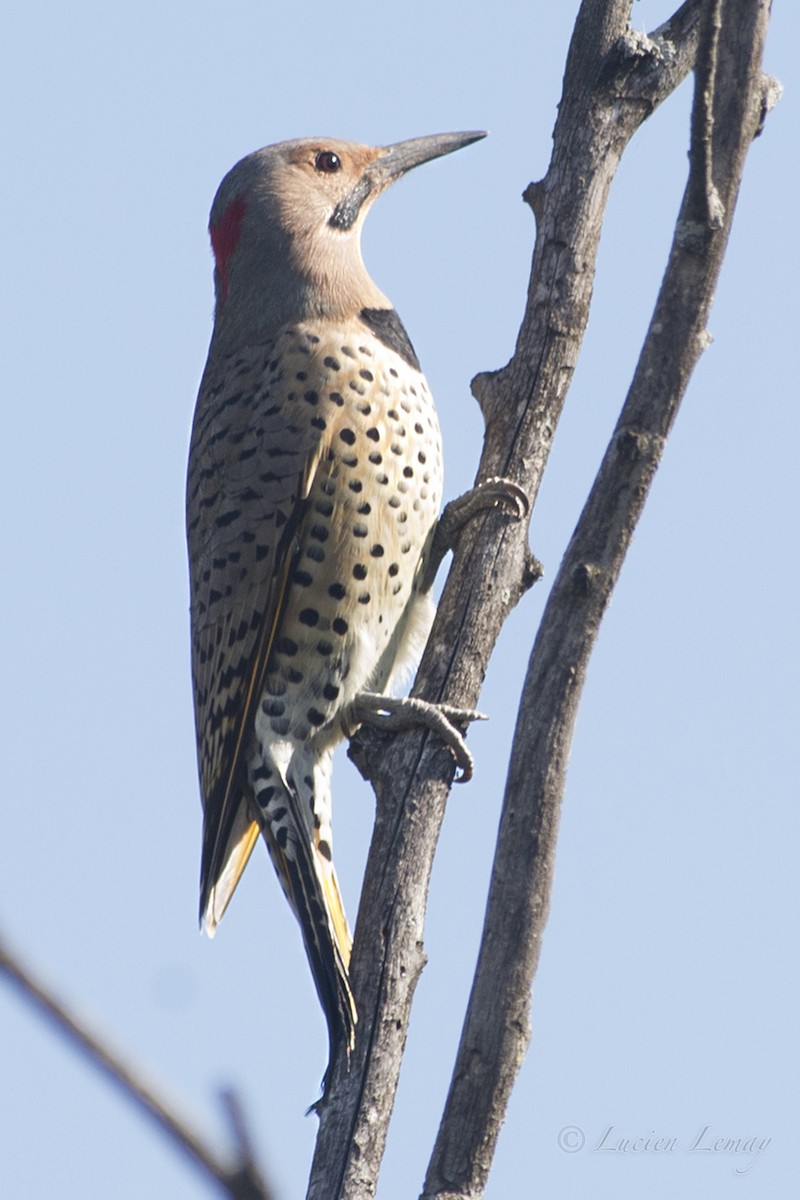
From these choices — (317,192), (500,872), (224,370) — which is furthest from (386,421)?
(500,872)

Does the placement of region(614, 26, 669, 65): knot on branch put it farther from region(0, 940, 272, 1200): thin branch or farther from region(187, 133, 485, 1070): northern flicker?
region(0, 940, 272, 1200): thin branch

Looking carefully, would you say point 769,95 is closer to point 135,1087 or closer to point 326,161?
point 326,161

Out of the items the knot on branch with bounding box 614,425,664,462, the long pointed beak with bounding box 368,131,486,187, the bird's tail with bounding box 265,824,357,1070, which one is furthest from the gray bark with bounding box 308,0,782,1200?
the long pointed beak with bounding box 368,131,486,187

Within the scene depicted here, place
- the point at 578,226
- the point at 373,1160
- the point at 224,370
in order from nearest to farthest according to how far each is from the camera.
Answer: the point at 373,1160
the point at 578,226
the point at 224,370

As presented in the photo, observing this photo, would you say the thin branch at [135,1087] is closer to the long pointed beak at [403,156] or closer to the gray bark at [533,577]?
the gray bark at [533,577]

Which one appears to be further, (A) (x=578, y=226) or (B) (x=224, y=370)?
(B) (x=224, y=370)

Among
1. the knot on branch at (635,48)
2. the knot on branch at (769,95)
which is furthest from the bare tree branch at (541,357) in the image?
the knot on branch at (769,95)

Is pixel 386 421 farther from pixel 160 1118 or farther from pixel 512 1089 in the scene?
pixel 160 1118
